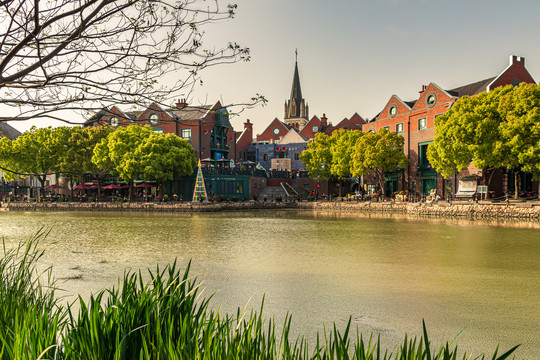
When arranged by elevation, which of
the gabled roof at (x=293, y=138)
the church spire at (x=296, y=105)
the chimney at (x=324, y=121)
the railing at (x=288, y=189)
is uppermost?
the church spire at (x=296, y=105)

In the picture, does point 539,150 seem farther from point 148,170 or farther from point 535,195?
point 148,170

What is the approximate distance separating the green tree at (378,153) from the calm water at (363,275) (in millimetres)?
26035

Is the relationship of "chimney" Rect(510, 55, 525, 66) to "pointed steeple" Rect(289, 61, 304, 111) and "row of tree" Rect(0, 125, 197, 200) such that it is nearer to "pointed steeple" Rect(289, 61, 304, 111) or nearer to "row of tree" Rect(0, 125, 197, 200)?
"row of tree" Rect(0, 125, 197, 200)

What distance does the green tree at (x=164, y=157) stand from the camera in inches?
1801

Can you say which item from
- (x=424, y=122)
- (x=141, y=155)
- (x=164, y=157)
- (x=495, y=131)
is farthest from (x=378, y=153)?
(x=141, y=155)

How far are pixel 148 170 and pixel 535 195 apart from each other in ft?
122

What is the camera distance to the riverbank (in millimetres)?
29266

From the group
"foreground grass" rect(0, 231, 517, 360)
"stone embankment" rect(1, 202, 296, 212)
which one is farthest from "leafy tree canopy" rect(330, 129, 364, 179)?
"foreground grass" rect(0, 231, 517, 360)

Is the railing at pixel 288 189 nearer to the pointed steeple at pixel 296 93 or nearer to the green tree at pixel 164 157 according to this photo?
the green tree at pixel 164 157

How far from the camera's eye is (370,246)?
1545cm

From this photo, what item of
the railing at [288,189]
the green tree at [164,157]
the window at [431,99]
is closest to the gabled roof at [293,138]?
the railing at [288,189]

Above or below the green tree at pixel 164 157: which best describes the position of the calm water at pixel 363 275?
below

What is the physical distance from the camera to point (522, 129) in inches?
1184

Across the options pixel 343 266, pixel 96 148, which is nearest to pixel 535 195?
pixel 343 266
